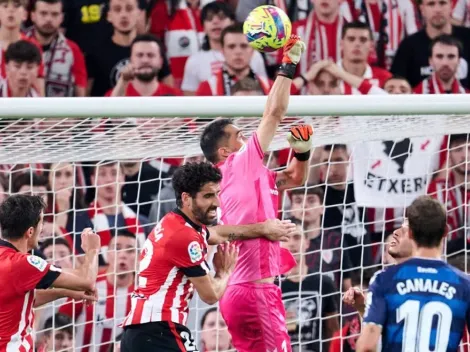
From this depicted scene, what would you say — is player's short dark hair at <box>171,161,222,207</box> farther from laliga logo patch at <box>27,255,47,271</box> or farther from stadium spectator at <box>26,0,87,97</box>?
stadium spectator at <box>26,0,87,97</box>

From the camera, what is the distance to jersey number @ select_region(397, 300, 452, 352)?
20.2 feet

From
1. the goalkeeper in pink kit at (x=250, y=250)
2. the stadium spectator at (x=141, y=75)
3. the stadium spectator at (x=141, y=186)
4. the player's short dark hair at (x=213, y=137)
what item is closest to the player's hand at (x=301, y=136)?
the goalkeeper in pink kit at (x=250, y=250)

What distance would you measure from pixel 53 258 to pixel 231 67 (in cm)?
274

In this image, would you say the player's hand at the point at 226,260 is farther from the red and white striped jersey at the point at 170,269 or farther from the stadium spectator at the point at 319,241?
the stadium spectator at the point at 319,241

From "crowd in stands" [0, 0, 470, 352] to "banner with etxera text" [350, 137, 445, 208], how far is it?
0.01 meters

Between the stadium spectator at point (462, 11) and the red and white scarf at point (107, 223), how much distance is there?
4.35 m

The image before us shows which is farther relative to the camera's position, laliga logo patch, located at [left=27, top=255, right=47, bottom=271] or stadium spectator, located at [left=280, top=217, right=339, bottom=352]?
stadium spectator, located at [left=280, top=217, right=339, bottom=352]

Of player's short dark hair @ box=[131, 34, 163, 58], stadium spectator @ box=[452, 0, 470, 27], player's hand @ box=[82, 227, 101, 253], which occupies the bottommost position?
player's hand @ box=[82, 227, 101, 253]

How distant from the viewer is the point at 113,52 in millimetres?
11383

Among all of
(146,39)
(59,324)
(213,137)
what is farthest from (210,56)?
(213,137)

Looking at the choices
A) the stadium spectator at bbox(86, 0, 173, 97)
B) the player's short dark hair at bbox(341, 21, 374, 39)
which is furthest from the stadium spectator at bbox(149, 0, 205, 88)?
the player's short dark hair at bbox(341, 21, 374, 39)

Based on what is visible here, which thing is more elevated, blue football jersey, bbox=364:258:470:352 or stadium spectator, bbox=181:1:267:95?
stadium spectator, bbox=181:1:267:95

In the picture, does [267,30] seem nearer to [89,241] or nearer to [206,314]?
[89,241]

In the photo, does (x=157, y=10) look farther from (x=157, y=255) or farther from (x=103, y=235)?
(x=157, y=255)
